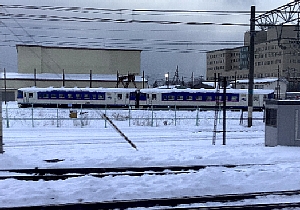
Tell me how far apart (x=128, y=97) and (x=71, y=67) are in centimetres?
3108

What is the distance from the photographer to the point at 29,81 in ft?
208

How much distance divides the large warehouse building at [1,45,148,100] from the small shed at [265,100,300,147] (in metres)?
52.1

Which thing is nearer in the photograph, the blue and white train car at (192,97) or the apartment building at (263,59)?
the blue and white train car at (192,97)

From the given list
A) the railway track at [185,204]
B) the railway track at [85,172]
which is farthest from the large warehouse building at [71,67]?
the railway track at [185,204]

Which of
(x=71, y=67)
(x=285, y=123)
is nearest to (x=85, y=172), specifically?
(x=285, y=123)

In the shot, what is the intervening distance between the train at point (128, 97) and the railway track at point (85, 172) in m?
34.2

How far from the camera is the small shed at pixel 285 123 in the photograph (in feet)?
42.5

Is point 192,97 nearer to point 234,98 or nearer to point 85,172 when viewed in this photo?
point 234,98

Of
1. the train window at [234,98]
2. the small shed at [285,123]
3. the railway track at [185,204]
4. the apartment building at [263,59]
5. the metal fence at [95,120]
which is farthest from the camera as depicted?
the apartment building at [263,59]

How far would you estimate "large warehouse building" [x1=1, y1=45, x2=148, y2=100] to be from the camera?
64500 mm

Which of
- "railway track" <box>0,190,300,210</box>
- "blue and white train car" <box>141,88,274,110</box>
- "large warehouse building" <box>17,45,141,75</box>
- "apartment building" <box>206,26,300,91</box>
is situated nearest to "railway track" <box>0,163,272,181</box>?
"railway track" <box>0,190,300,210</box>

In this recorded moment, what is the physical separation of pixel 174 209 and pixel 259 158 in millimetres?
5765

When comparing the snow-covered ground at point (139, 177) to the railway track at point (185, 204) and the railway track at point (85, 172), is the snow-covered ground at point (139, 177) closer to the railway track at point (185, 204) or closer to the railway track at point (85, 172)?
the railway track at point (185, 204)

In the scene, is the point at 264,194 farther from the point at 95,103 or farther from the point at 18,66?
the point at 18,66
